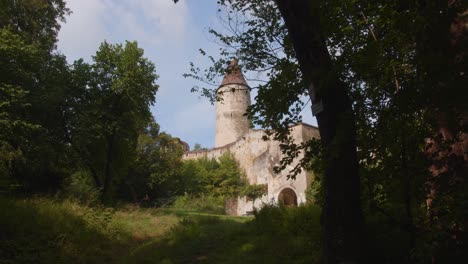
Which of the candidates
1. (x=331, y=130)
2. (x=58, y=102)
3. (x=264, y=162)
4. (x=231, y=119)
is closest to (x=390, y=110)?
(x=331, y=130)

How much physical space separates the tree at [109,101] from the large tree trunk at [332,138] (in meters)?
14.6

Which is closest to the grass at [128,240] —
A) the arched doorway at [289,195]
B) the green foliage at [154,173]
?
the arched doorway at [289,195]

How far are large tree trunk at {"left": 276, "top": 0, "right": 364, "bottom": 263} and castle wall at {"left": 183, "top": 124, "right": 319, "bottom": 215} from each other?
18.2m

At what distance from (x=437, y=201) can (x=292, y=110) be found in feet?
8.78

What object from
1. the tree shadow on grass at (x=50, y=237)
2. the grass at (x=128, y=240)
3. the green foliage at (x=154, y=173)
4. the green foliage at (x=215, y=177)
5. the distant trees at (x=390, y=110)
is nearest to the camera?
the distant trees at (x=390, y=110)

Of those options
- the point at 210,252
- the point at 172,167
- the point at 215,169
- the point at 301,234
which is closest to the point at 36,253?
the point at 210,252

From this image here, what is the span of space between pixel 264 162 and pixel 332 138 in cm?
2638

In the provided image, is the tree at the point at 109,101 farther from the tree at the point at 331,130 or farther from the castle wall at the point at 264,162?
the tree at the point at 331,130

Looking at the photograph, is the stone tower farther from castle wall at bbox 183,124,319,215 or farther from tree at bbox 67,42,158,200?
tree at bbox 67,42,158,200

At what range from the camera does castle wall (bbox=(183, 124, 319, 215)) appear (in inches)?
1027

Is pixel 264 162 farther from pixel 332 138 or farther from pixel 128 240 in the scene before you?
pixel 332 138

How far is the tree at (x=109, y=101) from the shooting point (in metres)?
17.5

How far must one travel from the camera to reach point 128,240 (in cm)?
1036

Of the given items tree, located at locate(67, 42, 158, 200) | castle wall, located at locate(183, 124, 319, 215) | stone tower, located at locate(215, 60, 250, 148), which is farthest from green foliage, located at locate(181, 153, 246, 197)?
tree, located at locate(67, 42, 158, 200)
